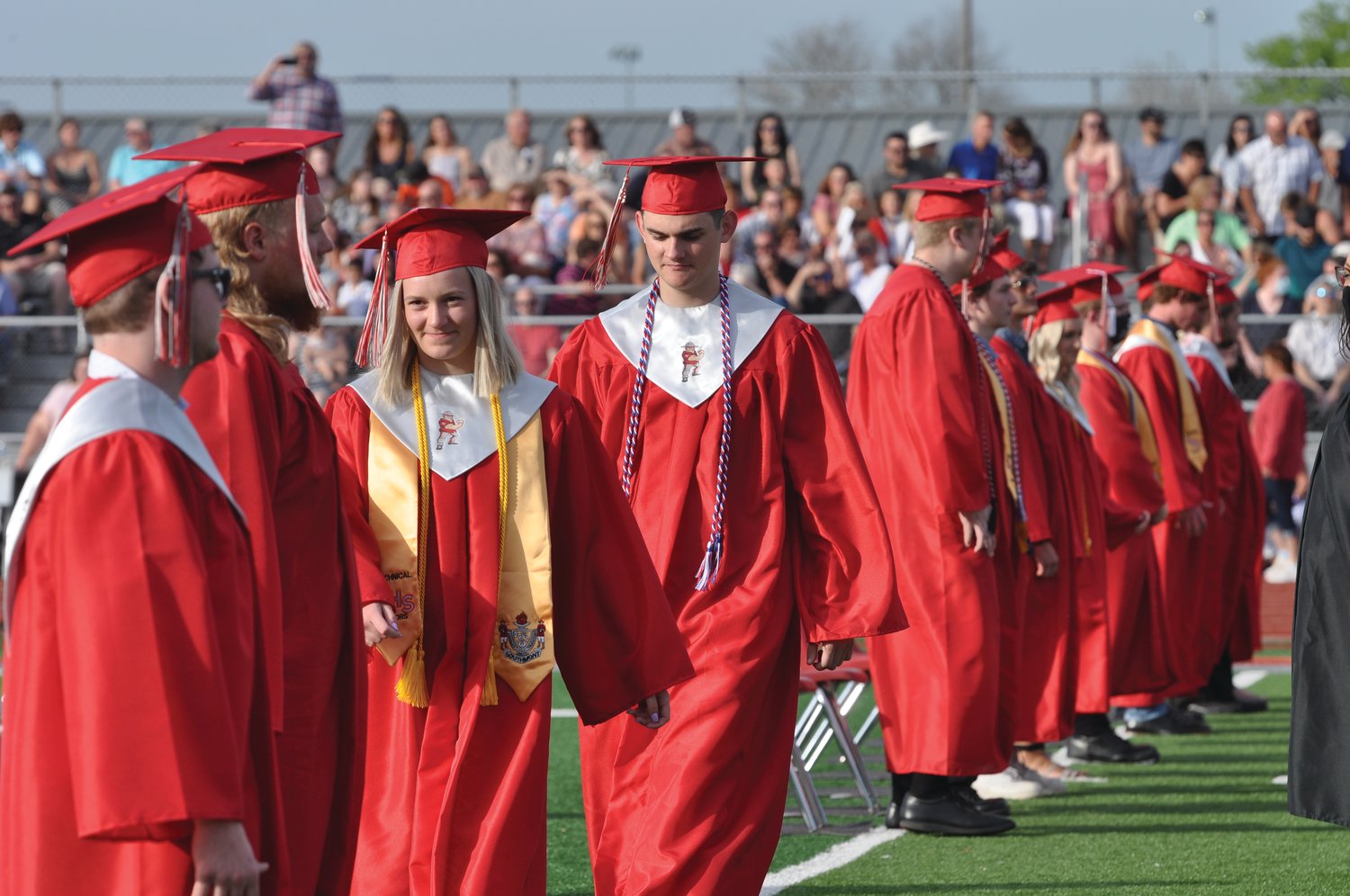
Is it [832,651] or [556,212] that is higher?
[556,212]

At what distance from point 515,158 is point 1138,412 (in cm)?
947

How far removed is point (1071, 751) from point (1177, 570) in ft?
5.68

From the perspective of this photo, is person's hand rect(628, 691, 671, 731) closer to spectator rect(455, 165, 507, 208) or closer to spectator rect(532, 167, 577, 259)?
spectator rect(532, 167, 577, 259)

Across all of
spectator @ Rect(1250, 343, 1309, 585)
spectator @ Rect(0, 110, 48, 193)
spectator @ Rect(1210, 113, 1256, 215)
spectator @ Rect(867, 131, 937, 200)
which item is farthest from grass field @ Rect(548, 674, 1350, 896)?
spectator @ Rect(0, 110, 48, 193)

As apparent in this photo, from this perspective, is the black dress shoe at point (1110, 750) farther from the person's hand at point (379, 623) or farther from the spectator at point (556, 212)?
the spectator at point (556, 212)

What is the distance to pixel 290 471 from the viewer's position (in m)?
3.72

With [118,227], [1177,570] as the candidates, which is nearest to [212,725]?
[118,227]

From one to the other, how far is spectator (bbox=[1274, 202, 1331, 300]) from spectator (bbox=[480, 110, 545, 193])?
6.64 meters

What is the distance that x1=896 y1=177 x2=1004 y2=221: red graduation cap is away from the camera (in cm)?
716

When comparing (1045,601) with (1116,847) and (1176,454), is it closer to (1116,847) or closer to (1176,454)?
(1116,847)

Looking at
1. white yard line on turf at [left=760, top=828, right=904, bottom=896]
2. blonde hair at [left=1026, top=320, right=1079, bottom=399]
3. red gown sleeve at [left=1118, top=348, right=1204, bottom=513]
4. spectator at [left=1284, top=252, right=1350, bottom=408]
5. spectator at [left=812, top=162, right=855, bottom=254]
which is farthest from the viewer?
spectator at [left=812, top=162, right=855, bottom=254]

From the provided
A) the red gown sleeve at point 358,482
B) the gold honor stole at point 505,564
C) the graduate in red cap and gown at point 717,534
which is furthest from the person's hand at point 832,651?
the red gown sleeve at point 358,482

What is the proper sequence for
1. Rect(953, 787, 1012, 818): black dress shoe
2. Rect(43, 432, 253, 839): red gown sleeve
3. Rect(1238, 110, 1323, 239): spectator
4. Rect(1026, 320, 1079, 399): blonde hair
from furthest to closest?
Rect(1238, 110, 1323, 239): spectator < Rect(1026, 320, 1079, 399): blonde hair < Rect(953, 787, 1012, 818): black dress shoe < Rect(43, 432, 253, 839): red gown sleeve

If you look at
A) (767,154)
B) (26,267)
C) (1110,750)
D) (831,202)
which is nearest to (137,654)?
(1110,750)
